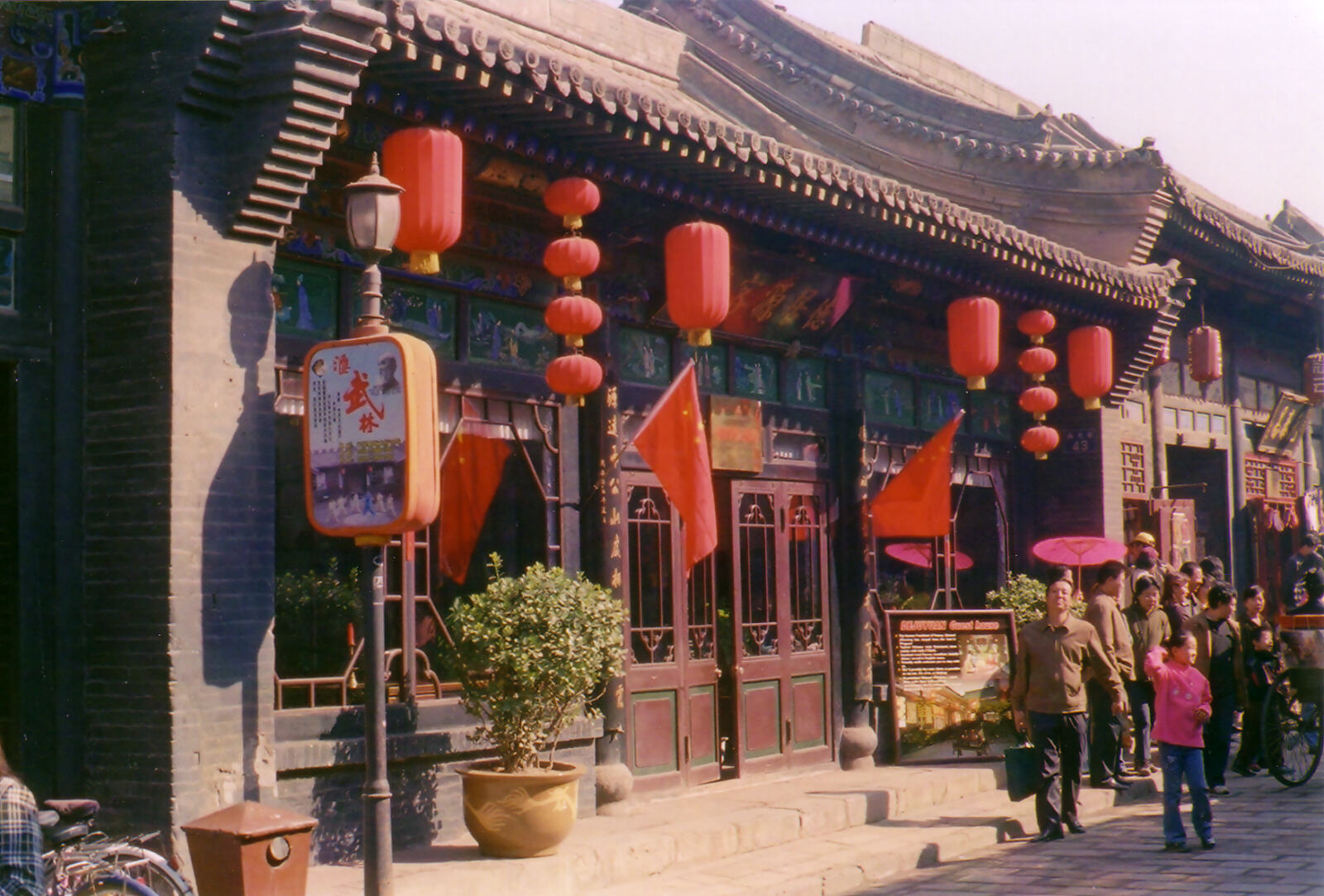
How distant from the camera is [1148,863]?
8461mm

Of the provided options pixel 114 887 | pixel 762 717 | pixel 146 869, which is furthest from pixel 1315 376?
pixel 114 887

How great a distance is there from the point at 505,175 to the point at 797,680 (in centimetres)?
485

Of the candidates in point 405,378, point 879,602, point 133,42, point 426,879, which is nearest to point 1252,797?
point 879,602

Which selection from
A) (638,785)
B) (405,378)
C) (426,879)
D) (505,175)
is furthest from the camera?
(638,785)

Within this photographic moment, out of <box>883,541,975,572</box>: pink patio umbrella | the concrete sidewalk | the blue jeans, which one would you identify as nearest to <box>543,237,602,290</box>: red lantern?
the concrete sidewalk

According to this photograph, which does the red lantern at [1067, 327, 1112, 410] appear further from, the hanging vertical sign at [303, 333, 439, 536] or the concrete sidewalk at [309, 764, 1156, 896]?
the hanging vertical sign at [303, 333, 439, 536]

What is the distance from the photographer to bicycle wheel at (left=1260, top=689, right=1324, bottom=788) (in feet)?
37.4

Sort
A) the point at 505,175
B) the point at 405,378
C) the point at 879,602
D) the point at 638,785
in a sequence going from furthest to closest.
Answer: the point at 879,602 → the point at 638,785 → the point at 505,175 → the point at 405,378

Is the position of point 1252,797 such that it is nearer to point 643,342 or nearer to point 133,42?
point 643,342

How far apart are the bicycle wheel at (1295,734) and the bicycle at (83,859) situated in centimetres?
872

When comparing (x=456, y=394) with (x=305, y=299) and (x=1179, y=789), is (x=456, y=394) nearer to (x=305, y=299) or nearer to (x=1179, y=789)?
(x=305, y=299)

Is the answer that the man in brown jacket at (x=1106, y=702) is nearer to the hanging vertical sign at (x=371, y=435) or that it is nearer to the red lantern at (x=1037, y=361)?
the red lantern at (x=1037, y=361)

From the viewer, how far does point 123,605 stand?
705cm

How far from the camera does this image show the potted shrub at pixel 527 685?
7.90 metres
